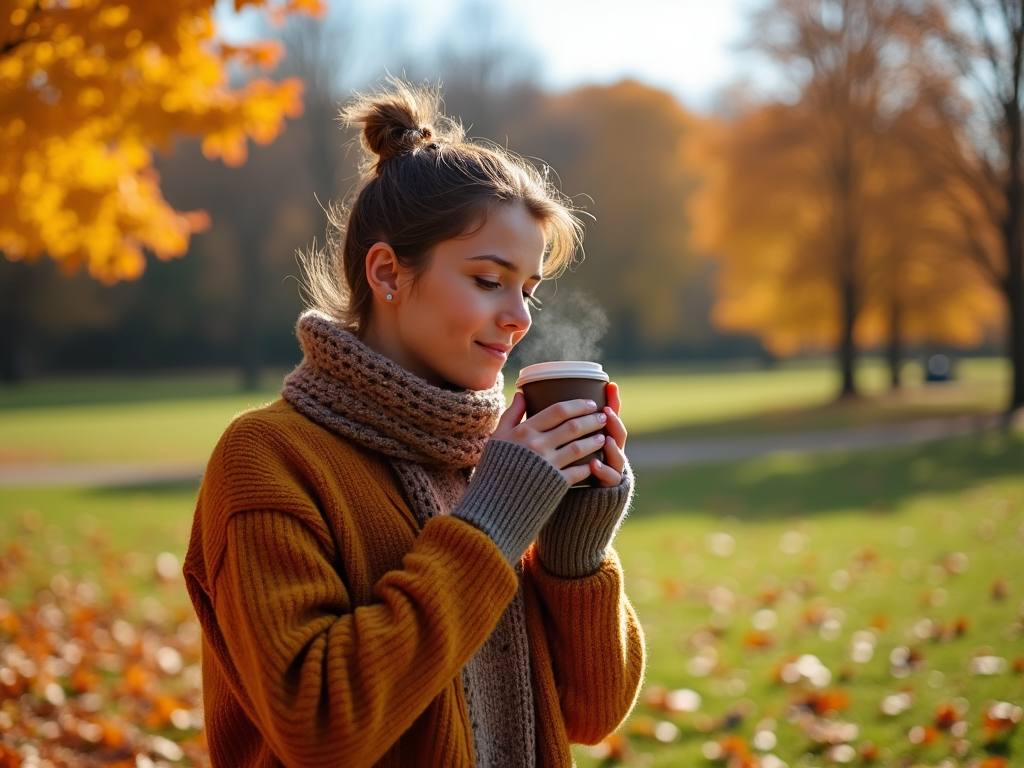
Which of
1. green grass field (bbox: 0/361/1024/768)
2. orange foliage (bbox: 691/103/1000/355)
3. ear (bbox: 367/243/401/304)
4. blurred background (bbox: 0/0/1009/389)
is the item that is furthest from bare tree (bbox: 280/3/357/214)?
ear (bbox: 367/243/401/304)

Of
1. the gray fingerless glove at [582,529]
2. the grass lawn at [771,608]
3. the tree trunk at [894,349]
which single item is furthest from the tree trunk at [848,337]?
the gray fingerless glove at [582,529]

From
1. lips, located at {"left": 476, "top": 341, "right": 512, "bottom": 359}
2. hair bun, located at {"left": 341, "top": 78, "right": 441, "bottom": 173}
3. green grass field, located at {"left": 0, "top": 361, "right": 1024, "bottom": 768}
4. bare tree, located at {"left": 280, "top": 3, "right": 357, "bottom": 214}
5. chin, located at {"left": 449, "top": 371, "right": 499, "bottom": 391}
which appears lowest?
green grass field, located at {"left": 0, "top": 361, "right": 1024, "bottom": 768}

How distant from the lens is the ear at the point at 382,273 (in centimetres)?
183

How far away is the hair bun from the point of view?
1.93 m

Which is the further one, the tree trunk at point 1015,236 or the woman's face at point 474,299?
the tree trunk at point 1015,236

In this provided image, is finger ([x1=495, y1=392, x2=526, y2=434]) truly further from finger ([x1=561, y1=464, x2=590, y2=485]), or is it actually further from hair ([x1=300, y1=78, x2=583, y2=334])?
hair ([x1=300, y1=78, x2=583, y2=334])

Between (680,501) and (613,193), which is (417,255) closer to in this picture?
(680,501)

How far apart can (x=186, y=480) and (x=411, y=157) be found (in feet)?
35.8

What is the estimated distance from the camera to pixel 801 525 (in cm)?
858

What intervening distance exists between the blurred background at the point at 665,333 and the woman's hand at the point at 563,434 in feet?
2.26

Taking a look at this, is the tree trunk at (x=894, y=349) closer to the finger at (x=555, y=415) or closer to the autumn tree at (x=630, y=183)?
the autumn tree at (x=630, y=183)

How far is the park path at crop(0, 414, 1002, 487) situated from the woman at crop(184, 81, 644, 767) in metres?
10.7

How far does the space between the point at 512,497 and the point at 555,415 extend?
17cm

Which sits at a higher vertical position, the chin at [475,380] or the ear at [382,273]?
the ear at [382,273]
